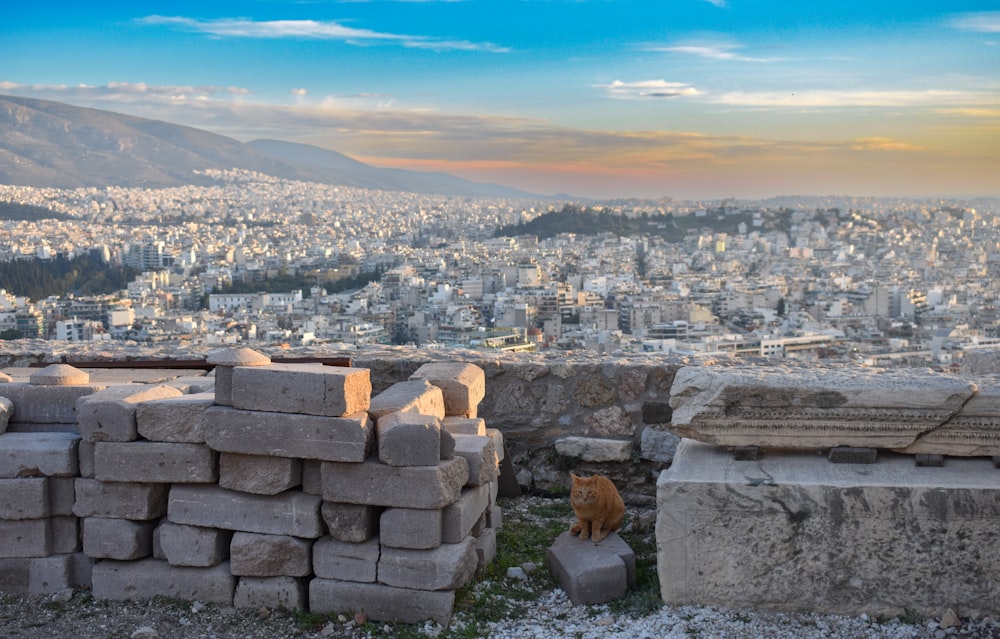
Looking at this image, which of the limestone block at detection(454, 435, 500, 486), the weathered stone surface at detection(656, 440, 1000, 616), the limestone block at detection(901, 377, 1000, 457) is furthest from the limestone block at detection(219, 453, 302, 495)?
the limestone block at detection(901, 377, 1000, 457)

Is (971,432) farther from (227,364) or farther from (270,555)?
(227,364)

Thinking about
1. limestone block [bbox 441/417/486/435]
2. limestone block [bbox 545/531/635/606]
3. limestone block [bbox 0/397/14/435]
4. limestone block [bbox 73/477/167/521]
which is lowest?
limestone block [bbox 545/531/635/606]

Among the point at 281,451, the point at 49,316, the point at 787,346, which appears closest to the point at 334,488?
the point at 281,451

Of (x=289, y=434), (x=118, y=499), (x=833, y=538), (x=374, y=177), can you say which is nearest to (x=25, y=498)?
(x=118, y=499)

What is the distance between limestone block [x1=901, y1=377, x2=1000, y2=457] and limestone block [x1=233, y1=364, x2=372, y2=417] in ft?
9.28

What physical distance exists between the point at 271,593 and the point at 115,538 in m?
0.92

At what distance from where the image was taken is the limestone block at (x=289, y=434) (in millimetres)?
4805

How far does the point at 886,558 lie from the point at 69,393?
4445 mm

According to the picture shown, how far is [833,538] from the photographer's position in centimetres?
464

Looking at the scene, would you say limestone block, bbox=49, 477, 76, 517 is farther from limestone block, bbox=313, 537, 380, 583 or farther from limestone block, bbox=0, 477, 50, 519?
limestone block, bbox=313, 537, 380, 583

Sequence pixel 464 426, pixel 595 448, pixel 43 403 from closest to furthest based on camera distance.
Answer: pixel 43 403, pixel 464 426, pixel 595 448

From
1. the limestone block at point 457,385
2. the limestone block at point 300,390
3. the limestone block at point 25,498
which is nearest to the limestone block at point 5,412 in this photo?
the limestone block at point 25,498

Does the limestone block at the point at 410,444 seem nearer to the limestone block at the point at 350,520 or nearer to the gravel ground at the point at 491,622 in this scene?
the limestone block at the point at 350,520

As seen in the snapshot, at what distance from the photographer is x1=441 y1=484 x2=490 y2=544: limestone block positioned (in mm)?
4934
